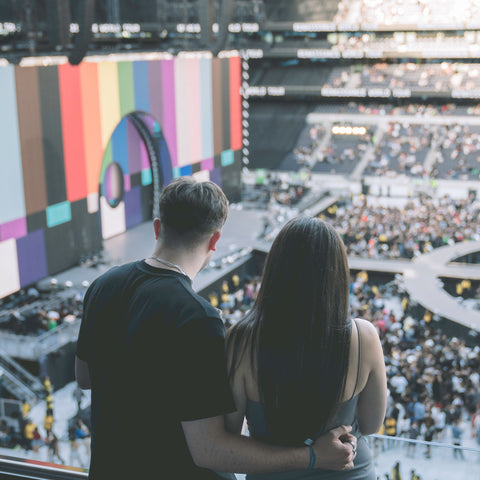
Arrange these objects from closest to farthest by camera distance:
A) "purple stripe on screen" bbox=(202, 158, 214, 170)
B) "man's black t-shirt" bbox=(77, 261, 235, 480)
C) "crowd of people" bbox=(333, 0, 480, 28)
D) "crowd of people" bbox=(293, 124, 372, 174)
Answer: "man's black t-shirt" bbox=(77, 261, 235, 480), "purple stripe on screen" bbox=(202, 158, 214, 170), "crowd of people" bbox=(293, 124, 372, 174), "crowd of people" bbox=(333, 0, 480, 28)

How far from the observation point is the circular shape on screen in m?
22.8

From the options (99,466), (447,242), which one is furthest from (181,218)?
(447,242)

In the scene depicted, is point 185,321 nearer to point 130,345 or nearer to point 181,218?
point 130,345

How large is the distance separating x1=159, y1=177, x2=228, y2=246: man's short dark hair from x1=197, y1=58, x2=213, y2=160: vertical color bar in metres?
24.7

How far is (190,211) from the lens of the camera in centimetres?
186

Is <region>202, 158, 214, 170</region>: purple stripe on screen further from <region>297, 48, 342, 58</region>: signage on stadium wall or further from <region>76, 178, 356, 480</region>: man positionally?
<region>76, 178, 356, 480</region>: man

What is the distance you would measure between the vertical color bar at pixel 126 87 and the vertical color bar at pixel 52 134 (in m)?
3.50

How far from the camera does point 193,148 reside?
84.3 ft

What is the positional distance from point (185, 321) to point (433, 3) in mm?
38981

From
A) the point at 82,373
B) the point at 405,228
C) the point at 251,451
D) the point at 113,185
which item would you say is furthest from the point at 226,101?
the point at 251,451

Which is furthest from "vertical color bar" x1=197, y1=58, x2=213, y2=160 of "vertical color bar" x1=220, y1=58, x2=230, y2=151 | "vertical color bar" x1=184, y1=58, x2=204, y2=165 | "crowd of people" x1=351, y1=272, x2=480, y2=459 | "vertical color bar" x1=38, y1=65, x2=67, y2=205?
"crowd of people" x1=351, y1=272, x2=480, y2=459

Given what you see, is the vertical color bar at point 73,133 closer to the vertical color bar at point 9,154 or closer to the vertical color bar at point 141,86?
the vertical color bar at point 9,154

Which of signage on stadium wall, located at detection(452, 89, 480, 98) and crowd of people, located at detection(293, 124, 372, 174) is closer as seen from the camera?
crowd of people, located at detection(293, 124, 372, 174)

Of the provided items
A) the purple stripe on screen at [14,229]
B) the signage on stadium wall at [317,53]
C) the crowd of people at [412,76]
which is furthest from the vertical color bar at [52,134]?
the crowd of people at [412,76]
